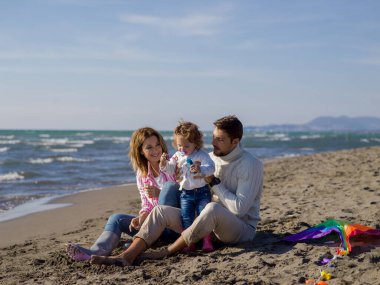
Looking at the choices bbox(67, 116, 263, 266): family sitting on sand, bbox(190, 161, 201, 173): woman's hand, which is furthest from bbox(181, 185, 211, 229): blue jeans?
bbox(190, 161, 201, 173): woman's hand

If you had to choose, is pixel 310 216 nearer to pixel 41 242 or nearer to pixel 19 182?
pixel 41 242

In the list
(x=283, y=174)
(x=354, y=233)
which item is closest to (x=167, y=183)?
(x=354, y=233)

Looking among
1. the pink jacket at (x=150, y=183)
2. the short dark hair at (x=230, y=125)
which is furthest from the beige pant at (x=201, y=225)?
the short dark hair at (x=230, y=125)

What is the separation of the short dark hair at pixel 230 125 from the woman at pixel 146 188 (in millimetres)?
672

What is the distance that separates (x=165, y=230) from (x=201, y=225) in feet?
2.19

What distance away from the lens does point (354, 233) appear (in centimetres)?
445

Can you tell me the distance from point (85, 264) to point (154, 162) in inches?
44.2

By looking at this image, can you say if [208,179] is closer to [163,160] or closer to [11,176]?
[163,160]

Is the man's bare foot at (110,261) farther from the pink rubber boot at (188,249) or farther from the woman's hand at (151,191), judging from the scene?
the woman's hand at (151,191)

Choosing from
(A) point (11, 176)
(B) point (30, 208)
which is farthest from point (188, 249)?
(A) point (11, 176)

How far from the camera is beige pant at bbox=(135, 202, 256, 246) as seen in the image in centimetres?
439

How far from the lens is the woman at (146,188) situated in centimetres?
471

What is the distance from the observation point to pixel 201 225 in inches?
173

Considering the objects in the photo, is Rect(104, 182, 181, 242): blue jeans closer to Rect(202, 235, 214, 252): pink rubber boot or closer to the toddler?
the toddler
